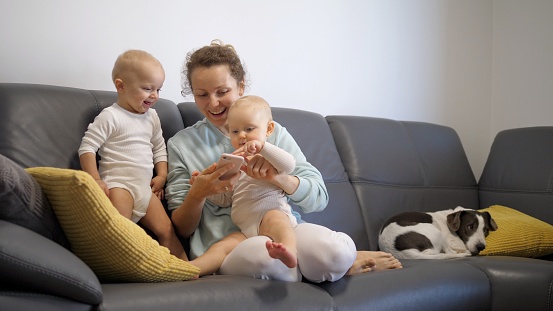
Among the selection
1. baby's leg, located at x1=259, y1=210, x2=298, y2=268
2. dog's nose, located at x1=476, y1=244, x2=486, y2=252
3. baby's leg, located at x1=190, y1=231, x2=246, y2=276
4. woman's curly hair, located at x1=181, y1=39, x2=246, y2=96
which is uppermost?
woman's curly hair, located at x1=181, y1=39, x2=246, y2=96

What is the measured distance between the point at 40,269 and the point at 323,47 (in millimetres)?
2258

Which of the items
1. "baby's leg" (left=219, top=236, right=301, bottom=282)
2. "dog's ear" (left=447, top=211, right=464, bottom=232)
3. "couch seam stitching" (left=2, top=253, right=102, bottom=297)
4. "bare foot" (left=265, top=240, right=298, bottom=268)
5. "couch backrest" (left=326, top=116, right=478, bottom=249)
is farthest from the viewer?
"couch backrest" (left=326, top=116, right=478, bottom=249)

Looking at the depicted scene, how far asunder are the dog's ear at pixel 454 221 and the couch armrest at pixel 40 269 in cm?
178

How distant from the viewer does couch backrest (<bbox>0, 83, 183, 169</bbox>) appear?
1.86 metres

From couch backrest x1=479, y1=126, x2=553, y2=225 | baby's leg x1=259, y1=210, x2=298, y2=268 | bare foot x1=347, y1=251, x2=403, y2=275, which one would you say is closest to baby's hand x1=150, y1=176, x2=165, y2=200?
baby's leg x1=259, y1=210, x2=298, y2=268

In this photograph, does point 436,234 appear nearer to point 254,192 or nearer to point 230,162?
point 254,192

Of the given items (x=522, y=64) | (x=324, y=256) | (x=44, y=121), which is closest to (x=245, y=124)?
(x=324, y=256)

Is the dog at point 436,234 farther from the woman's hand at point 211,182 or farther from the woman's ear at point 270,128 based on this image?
the woman's hand at point 211,182

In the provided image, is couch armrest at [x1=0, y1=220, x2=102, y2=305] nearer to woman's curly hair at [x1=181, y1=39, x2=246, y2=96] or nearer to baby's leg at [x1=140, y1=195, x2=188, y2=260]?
baby's leg at [x1=140, y1=195, x2=188, y2=260]

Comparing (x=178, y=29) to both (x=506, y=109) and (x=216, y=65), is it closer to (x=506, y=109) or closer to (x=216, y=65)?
(x=216, y=65)

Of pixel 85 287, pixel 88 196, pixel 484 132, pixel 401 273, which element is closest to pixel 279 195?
pixel 401 273

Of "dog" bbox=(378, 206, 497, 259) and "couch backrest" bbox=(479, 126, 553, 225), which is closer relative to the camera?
"dog" bbox=(378, 206, 497, 259)

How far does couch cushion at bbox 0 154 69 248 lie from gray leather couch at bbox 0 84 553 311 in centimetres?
5

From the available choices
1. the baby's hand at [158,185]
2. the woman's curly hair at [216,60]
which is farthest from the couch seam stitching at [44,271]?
the woman's curly hair at [216,60]
